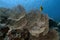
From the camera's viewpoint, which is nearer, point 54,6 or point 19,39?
point 19,39

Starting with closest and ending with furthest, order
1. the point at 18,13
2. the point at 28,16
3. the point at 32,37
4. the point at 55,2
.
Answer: the point at 32,37 → the point at 28,16 → the point at 18,13 → the point at 55,2

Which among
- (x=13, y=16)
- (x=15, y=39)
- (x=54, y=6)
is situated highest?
(x=54, y=6)

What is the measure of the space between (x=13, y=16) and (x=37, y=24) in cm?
73

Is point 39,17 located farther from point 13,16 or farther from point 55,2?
point 55,2

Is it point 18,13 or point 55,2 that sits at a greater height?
point 55,2

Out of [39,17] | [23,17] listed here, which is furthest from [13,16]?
[39,17]

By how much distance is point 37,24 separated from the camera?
261 centimetres

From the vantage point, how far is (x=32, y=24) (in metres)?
2.66

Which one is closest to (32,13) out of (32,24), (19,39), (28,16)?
(28,16)

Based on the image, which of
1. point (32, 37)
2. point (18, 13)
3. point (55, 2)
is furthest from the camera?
point (55, 2)

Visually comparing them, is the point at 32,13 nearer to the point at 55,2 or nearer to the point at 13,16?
the point at 13,16

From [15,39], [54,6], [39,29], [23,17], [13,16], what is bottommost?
[15,39]

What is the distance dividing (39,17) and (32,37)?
0.46m

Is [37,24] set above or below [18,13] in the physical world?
below
